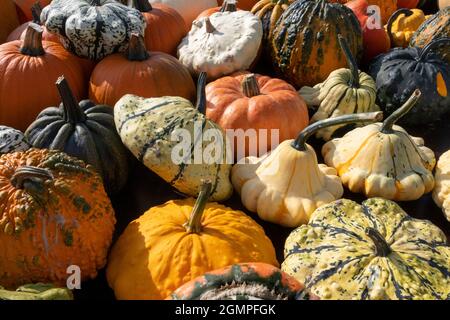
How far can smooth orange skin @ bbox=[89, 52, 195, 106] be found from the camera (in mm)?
2674

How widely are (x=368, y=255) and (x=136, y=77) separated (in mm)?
1497

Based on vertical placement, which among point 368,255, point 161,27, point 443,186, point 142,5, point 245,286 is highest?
point 142,5

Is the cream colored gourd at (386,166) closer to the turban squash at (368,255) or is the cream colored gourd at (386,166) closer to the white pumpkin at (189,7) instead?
the turban squash at (368,255)

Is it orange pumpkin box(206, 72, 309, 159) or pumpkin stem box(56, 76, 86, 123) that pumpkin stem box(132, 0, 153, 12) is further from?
pumpkin stem box(56, 76, 86, 123)

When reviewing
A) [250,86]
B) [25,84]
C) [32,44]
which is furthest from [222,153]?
[32,44]

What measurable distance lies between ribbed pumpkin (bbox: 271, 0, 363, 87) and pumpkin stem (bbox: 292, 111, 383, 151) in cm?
94

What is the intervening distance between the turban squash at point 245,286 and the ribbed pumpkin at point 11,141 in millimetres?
1127

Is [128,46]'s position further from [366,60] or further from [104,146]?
[366,60]

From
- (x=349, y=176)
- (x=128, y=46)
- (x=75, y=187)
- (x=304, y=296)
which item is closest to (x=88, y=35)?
(x=128, y=46)

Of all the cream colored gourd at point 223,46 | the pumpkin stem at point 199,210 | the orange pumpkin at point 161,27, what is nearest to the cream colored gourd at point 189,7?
the orange pumpkin at point 161,27

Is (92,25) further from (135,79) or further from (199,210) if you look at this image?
(199,210)

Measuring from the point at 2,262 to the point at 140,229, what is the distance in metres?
0.51

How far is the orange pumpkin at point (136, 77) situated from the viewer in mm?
2674

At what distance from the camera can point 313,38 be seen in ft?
9.95
